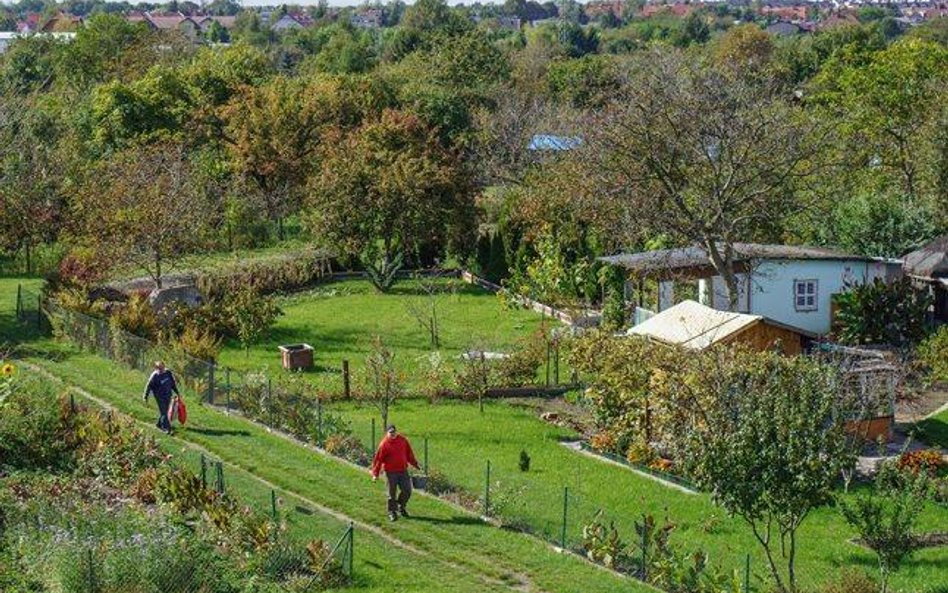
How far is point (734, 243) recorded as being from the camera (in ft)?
125

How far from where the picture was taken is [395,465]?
62.4 feet

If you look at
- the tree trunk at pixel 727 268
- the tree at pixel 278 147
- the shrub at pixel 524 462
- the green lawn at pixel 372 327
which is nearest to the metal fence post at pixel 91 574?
the shrub at pixel 524 462

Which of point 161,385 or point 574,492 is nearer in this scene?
point 574,492

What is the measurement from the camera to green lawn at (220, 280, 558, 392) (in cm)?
3262

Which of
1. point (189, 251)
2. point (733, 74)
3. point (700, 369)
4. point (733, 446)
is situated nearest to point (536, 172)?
point (733, 74)

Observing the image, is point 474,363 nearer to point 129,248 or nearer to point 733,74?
point 129,248

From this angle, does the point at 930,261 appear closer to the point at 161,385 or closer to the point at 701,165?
the point at 701,165

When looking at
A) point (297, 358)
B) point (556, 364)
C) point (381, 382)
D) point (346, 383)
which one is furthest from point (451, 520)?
point (297, 358)

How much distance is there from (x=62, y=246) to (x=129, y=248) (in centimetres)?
763

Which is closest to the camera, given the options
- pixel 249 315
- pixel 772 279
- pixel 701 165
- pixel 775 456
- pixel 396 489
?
pixel 775 456

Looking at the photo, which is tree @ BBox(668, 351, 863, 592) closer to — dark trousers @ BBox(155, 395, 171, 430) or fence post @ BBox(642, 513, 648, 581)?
fence post @ BBox(642, 513, 648, 581)

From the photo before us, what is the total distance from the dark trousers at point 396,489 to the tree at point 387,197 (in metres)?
23.9

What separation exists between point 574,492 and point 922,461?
20.5ft

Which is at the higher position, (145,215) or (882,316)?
(145,215)
